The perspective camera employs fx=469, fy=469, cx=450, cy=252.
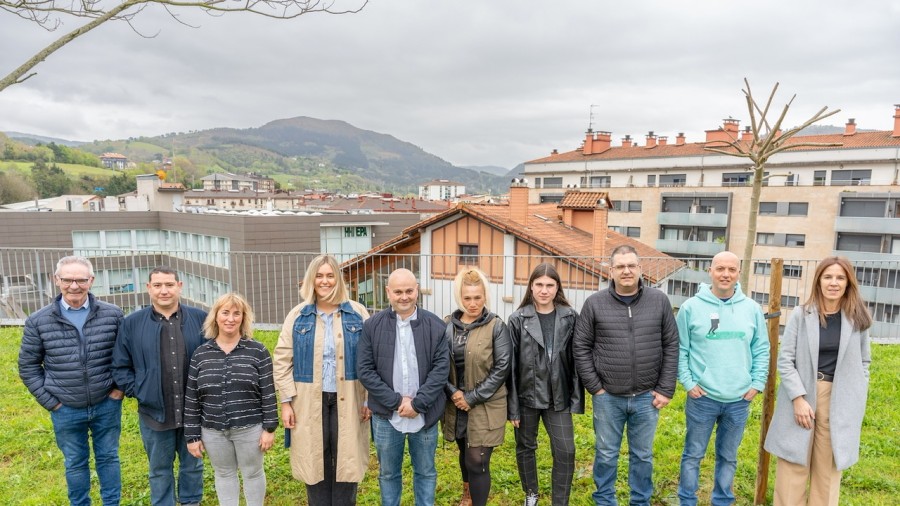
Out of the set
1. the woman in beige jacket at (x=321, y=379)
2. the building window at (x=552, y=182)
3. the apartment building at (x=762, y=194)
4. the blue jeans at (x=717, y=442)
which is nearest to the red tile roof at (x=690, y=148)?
the apartment building at (x=762, y=194)

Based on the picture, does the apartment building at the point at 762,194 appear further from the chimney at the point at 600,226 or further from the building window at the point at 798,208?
the chimney at the point at 600,226

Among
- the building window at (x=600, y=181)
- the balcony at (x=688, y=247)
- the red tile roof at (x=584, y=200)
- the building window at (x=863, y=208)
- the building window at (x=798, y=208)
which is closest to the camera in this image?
the red tile roof at (x=584, y=200)

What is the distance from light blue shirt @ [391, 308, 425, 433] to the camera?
3111mm

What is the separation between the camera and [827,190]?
3216 cm

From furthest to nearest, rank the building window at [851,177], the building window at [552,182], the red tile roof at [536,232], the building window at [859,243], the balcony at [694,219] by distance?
the building window at [552,182] → the balcony at [694,219] → the building window at [851,177] → the building window at [859,243] → the red tile roof at [536,232]

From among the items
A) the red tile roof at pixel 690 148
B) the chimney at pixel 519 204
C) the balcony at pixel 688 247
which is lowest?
the balcony at pixel 688 247

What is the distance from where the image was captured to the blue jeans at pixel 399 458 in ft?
10.4

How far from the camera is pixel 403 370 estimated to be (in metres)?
3.11

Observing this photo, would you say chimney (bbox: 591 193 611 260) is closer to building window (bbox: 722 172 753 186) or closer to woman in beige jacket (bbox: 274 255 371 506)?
woman in beige jacket (bbox: 274 255 371 506)

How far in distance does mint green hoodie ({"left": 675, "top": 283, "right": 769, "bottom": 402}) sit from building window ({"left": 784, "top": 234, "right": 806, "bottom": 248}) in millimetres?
37928

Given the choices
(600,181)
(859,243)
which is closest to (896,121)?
(859,243)

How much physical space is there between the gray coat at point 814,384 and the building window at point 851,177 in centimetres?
3955

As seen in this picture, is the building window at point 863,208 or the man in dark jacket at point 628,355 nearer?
the man in dark jacket at point 628,355

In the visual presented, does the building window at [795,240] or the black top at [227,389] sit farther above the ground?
the black top at [227,389]
